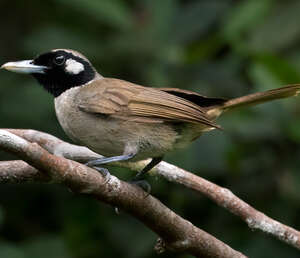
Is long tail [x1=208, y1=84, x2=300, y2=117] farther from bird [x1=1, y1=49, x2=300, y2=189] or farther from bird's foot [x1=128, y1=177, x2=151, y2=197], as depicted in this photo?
bird's foot [x1=128, y1=177, x2=151, y2=197]

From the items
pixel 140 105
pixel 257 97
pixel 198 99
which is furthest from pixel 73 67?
pixel 257 97

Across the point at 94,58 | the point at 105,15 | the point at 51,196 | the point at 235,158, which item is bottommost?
the point at 51,196

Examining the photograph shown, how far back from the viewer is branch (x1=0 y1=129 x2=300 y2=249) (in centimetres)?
400

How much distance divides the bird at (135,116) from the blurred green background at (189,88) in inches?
32.2

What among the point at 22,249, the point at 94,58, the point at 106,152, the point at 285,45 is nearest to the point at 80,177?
the point at 106,152

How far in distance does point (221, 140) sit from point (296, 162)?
0.58 meters

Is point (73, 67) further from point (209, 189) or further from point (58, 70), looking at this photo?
point (209, 189)

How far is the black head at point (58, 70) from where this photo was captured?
15.2 ft

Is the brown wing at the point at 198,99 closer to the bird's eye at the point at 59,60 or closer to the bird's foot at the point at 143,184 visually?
the bird's foot at the point at 143,184

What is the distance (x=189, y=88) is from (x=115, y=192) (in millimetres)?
2373

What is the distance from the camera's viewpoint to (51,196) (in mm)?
5797

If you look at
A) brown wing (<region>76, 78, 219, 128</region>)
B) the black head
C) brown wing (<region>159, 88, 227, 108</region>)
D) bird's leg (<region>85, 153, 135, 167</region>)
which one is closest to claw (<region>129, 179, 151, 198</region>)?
bird's leg (<region>85, 153, 135, 167</region>)

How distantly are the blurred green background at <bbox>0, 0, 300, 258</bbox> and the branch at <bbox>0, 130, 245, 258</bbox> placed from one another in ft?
4.68

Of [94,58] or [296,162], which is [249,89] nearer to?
[296,162]
